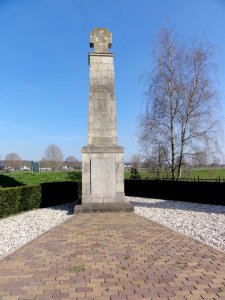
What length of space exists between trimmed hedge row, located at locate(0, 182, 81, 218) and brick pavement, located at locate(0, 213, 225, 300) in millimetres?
4165

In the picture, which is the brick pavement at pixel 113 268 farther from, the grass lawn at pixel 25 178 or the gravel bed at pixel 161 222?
the grass lawn at pixel 25 178

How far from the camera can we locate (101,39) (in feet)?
38.5

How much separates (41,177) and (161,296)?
1481 cm

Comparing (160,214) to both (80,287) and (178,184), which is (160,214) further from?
(80,287)

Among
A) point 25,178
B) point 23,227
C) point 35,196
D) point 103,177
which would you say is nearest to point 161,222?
point 103,177

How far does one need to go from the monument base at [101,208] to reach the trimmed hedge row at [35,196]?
125 cm

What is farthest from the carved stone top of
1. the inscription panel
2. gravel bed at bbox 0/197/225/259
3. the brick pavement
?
the brick pavement

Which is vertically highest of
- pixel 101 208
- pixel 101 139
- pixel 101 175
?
pixel 101 139

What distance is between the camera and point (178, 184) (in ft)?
50.5

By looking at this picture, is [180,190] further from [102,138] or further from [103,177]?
[102,138]

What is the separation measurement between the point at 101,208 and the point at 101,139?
2495 millimetres

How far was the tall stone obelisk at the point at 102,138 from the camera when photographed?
426 inches

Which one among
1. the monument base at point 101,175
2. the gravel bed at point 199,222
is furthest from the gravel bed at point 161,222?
the monument base at point 101,175

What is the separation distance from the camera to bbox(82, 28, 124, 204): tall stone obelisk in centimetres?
1083
